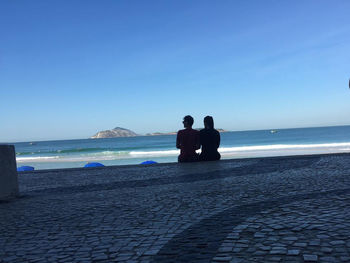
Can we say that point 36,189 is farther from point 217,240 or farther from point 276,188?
point 217,240

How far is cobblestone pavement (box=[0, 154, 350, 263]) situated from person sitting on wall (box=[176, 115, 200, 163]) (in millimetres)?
3711

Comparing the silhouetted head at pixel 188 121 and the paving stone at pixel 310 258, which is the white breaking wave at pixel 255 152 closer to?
the silhouetted head at pixel 188 121

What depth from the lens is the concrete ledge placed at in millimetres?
5242

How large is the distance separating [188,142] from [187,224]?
20.9ft

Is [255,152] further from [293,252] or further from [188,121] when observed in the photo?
[293,252]

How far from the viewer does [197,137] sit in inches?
373

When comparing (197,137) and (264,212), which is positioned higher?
(197,137)

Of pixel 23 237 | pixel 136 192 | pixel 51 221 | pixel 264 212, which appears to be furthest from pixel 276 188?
pixel 23 237

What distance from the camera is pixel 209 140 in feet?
31.8

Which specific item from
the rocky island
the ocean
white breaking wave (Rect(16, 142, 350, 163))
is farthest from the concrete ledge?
the rocky island

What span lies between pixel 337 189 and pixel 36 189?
17.1 ft

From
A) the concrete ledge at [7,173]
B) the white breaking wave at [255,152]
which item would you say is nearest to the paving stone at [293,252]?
the concrete ledge at [7,173]

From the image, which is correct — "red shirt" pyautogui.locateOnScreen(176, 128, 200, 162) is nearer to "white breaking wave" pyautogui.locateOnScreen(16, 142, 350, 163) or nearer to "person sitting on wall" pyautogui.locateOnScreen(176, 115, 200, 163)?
"person sitting on wall" pyautogui.locateOnScreen(176, 115, 200, 163)

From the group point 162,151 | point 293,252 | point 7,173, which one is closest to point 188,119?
point 7,173
